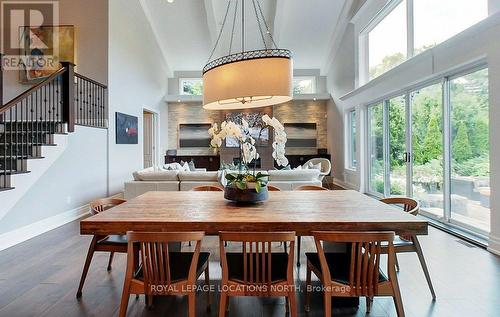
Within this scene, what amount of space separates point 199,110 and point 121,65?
402 cm

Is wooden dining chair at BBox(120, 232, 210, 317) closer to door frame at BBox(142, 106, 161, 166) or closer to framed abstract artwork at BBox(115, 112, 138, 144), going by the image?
framed abstract artwork at BBox(115, 112, 138, 144)

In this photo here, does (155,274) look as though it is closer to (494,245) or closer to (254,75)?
(254,75)

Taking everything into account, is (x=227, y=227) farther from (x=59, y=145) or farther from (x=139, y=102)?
(x=139, y=102)

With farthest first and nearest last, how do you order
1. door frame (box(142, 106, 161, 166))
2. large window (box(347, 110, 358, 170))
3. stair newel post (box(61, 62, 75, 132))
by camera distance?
door frame (box(142, 106, 161, 166))
large window (box(347, 110, 358, 170))
stair newel post (box(61, 62, 75, 132))

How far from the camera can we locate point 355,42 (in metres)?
7.73

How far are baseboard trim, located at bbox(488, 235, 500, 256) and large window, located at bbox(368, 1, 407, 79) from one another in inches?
147

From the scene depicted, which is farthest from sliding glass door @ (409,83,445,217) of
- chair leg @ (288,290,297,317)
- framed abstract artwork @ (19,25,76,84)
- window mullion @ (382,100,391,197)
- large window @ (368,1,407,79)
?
framed abstract artwork @ (19,25,76,84)

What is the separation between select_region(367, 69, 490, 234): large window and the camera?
12.6ft

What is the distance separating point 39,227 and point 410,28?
699cm

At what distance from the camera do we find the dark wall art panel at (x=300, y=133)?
10430mm

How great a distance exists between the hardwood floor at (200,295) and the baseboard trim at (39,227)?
216 millimetres

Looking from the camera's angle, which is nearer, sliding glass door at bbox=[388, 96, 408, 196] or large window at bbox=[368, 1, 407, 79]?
sliding glass door at bbox=[388, 96, 408, 196]

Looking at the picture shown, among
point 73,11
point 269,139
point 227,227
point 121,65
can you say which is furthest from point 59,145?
point 269,139

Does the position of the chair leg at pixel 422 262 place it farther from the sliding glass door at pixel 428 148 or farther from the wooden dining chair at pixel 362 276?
the sliding glass door at pixel 428 148
